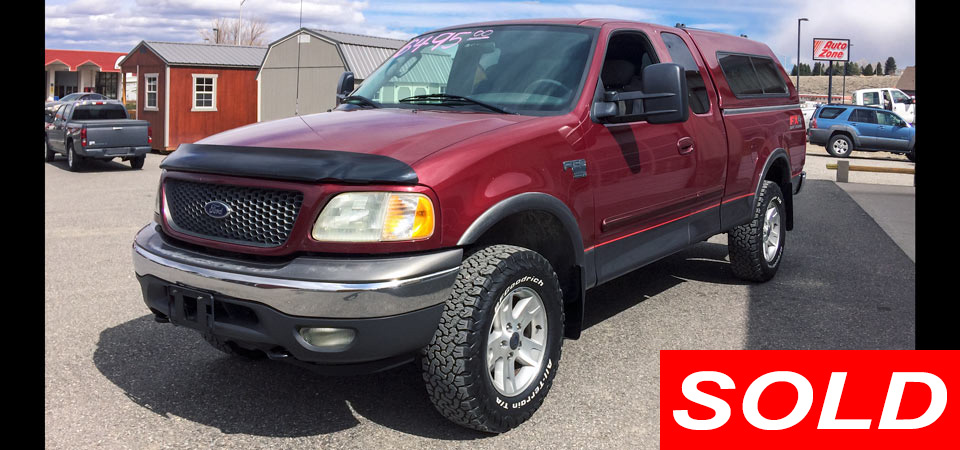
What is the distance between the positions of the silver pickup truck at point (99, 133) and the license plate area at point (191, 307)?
1766 centimetres

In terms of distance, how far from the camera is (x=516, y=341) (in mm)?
3801

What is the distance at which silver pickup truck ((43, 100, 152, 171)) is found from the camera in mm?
19547

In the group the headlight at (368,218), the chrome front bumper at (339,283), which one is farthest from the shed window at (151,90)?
the headlight at (368,218)

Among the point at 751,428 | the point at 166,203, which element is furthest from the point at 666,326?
the point at 166,203

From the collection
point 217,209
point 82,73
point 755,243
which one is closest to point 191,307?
point 217,209

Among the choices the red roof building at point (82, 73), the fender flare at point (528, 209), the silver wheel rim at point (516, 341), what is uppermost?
the red roof building at point (82, 73)

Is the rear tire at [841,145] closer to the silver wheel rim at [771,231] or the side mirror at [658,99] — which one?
the silver wheel rim at [771,231]

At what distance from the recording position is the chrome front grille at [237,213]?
3.43 meters

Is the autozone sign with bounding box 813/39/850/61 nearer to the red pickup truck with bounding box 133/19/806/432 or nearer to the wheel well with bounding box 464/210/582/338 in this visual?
the red pickup truck with bounding box 133/19/806/432

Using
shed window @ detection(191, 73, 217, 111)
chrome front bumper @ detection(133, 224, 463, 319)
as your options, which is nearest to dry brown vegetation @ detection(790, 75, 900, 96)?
shed window @ detection(191, 73, 217, 111)

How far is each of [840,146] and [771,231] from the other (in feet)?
70.5

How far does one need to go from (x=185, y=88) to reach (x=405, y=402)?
86.0 feet
